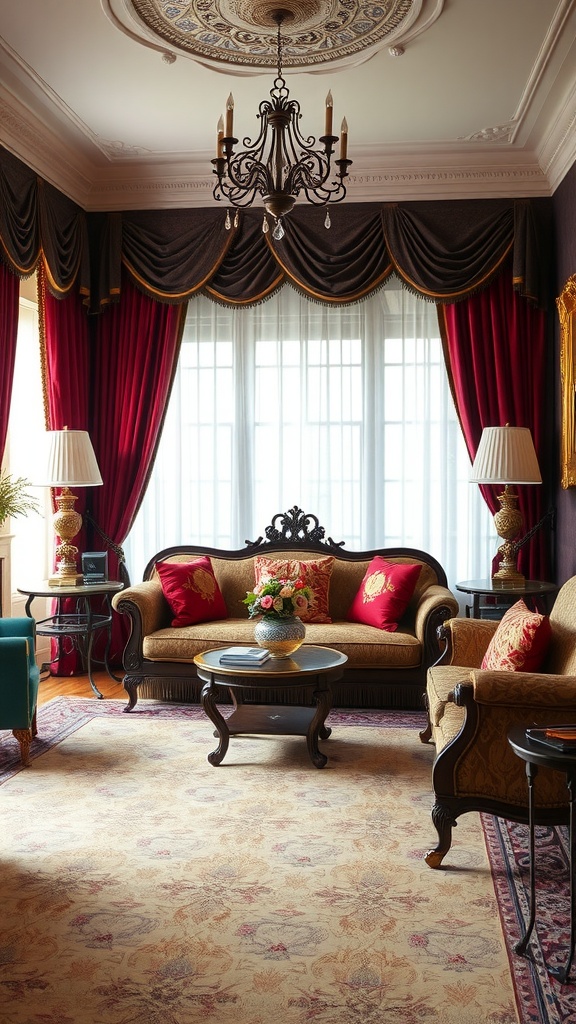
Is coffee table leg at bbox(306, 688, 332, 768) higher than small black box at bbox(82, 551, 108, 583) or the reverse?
the reverse

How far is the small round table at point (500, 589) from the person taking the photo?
→ 504cm

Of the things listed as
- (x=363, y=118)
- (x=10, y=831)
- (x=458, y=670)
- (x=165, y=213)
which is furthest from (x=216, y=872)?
(x=165, y=213)

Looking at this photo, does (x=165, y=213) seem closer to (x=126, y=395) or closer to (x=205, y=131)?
(x=205, y=131)

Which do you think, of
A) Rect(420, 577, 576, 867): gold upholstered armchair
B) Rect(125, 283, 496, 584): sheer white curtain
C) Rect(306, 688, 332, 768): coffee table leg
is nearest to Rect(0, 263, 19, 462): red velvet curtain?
Rect(125, 283, 496, 584): sheer white curtain

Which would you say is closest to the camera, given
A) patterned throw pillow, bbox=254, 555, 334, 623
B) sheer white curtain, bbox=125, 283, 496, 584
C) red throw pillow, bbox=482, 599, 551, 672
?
red throw pillow, bbox=482, 599, 551, 672

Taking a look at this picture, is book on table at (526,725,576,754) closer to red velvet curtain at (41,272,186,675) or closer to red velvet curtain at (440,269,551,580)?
red velvet curtain at (440,269,551,580)

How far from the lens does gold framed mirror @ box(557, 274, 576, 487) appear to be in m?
5.11

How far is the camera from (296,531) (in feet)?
19.1

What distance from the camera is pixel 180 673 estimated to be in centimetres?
511

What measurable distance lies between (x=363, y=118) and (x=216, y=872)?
4093mm

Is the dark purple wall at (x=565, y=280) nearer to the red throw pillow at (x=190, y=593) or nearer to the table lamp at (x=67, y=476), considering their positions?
the red throw pillow at (x=190, y=593)

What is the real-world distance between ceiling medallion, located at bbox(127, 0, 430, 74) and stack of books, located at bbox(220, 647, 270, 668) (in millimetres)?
2811

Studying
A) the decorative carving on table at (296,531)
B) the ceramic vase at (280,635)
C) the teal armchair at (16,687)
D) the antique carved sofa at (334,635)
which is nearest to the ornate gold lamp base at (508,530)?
the antique carved sofa at (334,635)

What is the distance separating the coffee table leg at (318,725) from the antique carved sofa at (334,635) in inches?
32.5
